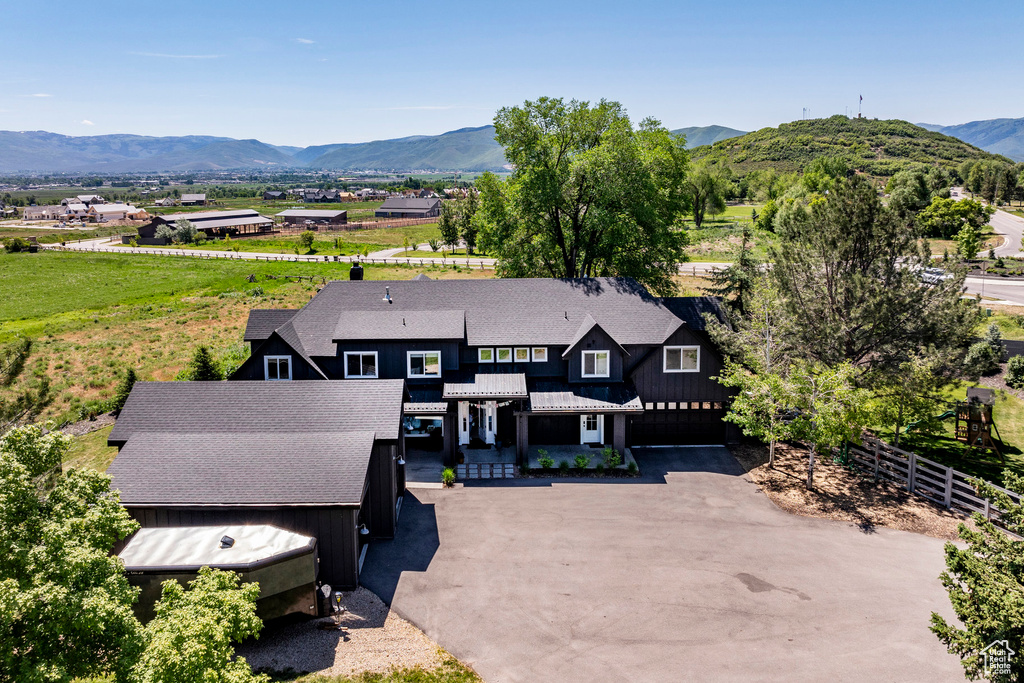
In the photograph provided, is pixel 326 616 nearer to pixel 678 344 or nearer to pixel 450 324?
pixel 450 324

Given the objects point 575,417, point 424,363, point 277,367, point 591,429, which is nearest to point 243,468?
point 277,367

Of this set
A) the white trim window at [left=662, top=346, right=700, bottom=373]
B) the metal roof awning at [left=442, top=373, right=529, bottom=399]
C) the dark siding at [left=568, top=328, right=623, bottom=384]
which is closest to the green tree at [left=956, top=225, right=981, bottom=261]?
the white trim window at [left=662, top=346, right=700, bottom=373]

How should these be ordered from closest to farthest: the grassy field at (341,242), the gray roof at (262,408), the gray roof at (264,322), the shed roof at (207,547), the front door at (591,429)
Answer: the shed roof at (207,547), the gray roof at (262,408), the front door at (591,429), the gray roof at (264,322), the grassy field at (341,242)

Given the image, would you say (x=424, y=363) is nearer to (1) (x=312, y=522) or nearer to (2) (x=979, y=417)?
(1) (x=312, y=522)

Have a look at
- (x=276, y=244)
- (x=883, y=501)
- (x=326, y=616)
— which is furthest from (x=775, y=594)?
(x=276, y=244)

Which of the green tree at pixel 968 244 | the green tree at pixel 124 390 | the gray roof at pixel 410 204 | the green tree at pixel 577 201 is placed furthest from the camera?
the gray roof at pixel 410 204

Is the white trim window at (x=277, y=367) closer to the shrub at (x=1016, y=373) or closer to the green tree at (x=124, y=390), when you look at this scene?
the green tree at (x=124, y=390)

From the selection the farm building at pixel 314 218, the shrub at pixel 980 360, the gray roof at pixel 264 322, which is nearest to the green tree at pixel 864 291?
the shrub at pixel 980 360
